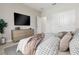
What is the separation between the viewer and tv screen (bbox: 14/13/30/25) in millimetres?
1360

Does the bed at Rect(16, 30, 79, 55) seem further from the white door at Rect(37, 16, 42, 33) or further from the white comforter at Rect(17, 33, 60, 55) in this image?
the white door at Rect(37, 16, 42, 33)

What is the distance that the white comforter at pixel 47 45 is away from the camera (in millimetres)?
1350

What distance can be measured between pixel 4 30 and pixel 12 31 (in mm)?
113

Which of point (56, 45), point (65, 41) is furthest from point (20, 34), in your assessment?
point (65, 41)

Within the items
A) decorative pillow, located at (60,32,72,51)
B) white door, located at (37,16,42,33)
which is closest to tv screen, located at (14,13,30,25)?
white door, located at (37,16,42,33)

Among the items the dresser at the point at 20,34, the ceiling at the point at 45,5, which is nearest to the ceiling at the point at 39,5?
the ceiling at the point at 45,5

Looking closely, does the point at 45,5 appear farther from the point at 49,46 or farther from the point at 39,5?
the point at 49,46

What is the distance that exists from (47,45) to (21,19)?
1.81 ft

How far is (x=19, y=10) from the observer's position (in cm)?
136

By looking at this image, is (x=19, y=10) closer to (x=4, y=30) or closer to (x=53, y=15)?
(x=4, y=30)

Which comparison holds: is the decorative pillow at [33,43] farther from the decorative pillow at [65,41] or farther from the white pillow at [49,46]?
the decorative pillow at [65,41]

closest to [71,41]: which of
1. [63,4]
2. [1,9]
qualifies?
[63,4]

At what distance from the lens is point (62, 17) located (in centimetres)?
139

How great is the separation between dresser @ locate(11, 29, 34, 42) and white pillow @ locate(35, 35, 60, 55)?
0.24 metres
